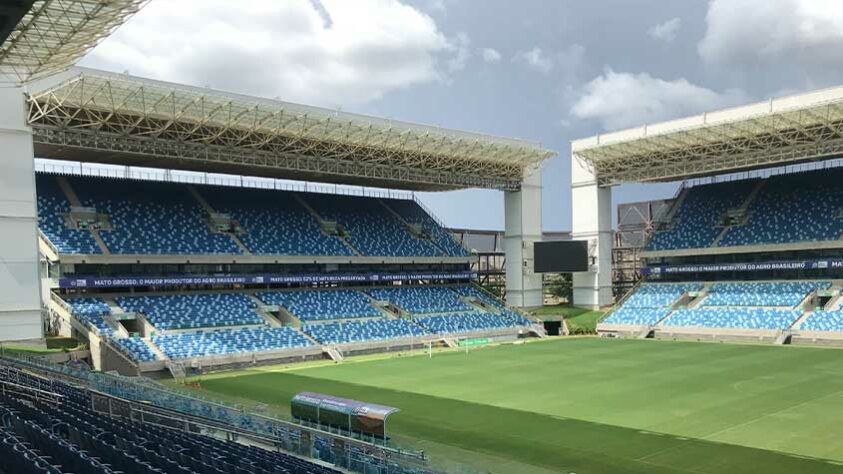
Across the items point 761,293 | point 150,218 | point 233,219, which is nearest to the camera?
point 150,218

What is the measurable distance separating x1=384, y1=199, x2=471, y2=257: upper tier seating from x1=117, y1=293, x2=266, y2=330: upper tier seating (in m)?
22.8

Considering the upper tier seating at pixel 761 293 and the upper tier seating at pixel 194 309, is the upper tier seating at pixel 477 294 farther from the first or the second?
the upper tier seating at pixel 194 309

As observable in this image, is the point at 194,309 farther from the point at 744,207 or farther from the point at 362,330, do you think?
the point at 744,207

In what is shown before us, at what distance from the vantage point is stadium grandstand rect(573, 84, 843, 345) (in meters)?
51.7

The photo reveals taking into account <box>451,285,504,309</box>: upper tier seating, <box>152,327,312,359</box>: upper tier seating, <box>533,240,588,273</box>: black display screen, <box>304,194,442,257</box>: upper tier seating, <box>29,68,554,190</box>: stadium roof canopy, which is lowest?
<box>152,327,312,359</box>: upper tier seating

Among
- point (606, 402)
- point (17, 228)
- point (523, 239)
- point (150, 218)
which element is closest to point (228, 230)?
point (150, 218)

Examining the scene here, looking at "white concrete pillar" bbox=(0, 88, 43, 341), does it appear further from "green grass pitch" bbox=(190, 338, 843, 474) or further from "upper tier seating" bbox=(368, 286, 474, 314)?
"upper tier seating" bbox=(368, 286, 474, 314)

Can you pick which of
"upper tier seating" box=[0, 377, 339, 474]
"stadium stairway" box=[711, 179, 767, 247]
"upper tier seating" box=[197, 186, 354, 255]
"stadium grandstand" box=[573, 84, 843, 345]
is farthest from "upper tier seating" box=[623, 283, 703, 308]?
"upper tier seating" box=[0, 377, 339, 474]

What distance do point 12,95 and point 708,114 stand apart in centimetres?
4944

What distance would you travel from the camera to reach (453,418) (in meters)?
27.7

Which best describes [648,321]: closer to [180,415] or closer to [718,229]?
[718,229]

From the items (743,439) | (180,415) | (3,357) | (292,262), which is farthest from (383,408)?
(292,262)

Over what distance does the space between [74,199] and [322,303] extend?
19.8 m

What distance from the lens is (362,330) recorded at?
5366 cm
